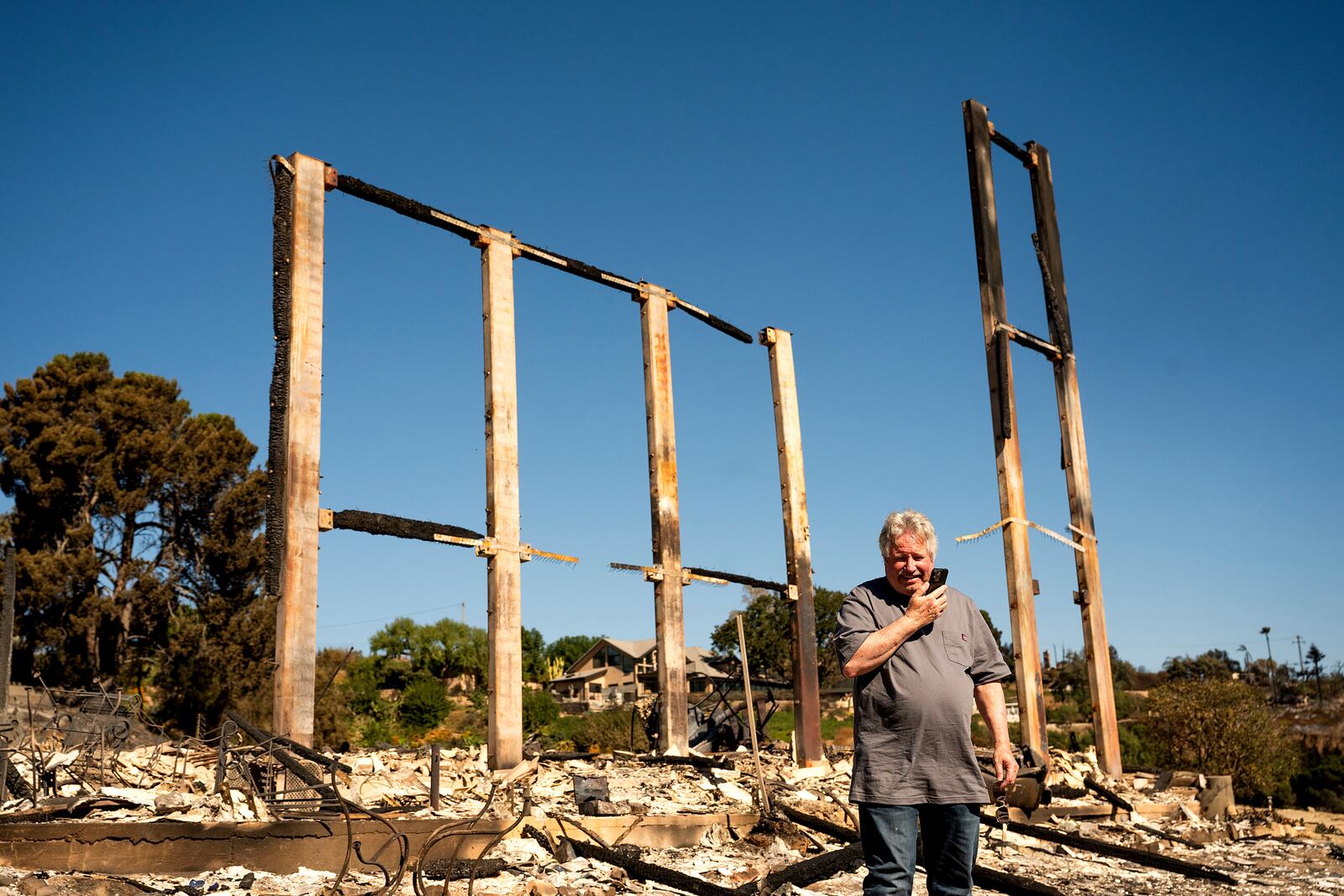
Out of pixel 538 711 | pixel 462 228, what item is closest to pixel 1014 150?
pixel 462 228

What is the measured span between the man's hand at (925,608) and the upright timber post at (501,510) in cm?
674

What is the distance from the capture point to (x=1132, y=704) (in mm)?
36500

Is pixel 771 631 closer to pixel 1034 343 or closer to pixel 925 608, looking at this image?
pixel 1034 343

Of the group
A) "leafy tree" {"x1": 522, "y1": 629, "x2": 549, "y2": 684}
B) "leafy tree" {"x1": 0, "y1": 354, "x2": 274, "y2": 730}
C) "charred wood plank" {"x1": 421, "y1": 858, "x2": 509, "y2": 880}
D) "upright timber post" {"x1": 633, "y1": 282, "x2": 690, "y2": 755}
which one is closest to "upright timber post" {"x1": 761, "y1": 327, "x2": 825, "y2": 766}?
"upright timber post" {"x1": 633, "y1": 282, "x2": 690, "y2": 755}

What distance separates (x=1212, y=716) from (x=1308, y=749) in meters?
7.65

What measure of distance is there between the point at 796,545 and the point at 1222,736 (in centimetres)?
1141

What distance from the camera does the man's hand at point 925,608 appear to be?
151 inches

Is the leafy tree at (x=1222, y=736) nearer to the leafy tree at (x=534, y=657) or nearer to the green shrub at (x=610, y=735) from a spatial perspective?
the green shrub at (x=610, y=735)

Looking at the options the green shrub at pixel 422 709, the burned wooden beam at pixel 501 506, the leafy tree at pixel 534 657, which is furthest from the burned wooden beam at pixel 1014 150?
the leafy tree at pixel 534 657

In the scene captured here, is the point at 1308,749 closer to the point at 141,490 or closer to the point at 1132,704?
the point at 1132,704

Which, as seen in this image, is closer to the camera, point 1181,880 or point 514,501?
point 1181,880

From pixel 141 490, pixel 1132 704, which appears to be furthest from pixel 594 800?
pixel 1132 704

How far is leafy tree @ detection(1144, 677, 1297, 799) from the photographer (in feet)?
66.0

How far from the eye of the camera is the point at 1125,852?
26.4 ft
